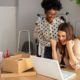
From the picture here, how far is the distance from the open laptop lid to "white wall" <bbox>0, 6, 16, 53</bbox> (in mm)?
2693

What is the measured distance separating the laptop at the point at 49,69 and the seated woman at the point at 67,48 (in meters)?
0.18

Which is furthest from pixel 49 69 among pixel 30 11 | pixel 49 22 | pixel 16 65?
pixel 30 11

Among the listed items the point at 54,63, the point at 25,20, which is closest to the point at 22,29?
the point at 25,20

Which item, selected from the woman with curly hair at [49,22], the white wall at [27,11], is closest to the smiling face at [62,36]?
the woman with curly hair at [49,22]

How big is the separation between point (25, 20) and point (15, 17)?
0.22 metres

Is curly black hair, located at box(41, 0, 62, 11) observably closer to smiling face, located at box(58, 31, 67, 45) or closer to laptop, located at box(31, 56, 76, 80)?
smiling face, located at box(58, 31, 67, 45)

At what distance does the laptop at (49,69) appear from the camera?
163 cm

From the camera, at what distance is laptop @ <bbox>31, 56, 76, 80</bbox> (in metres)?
1.63

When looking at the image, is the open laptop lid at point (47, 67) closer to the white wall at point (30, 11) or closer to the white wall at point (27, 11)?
the white wall at point (30, 11)

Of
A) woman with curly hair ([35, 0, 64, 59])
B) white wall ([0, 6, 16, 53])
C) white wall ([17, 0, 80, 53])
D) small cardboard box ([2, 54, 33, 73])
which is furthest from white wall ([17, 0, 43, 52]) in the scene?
small cardboard box ([2, 54, 33, 73])

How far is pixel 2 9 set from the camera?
437 cm

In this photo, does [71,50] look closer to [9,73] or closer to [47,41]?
[9,73]

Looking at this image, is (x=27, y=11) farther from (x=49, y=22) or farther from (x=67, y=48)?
(x=67, y=48)

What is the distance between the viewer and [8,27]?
4457 millimetres
